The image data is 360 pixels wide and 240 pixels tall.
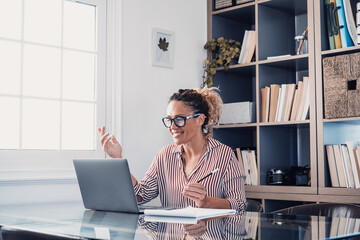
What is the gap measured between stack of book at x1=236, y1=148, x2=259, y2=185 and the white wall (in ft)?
1.81

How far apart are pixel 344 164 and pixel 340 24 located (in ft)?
2.87

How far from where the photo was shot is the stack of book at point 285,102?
3.29 meters

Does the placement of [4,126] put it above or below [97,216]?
above

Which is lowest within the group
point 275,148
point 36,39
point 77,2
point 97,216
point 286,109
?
point 97,216

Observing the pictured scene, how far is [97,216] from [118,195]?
0.14 m

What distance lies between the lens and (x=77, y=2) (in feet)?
10.4

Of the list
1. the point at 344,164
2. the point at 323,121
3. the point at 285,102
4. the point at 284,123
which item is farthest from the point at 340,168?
the point at 285,102

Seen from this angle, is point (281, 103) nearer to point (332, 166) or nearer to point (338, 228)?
point (332, 166)

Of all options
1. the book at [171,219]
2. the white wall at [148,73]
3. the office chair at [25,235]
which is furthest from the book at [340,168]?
the office chair at [25,235]

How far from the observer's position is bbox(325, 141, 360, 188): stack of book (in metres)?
3.05

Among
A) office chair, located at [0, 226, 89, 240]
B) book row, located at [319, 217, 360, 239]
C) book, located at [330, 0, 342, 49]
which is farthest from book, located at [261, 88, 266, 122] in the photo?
office chair, located at [0, 226, 89, 240]

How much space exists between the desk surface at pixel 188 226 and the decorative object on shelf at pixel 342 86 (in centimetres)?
136

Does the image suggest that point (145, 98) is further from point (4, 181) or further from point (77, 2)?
point (4, 181)

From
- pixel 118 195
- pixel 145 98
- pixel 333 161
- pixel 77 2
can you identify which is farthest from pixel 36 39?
pixel 333 161
